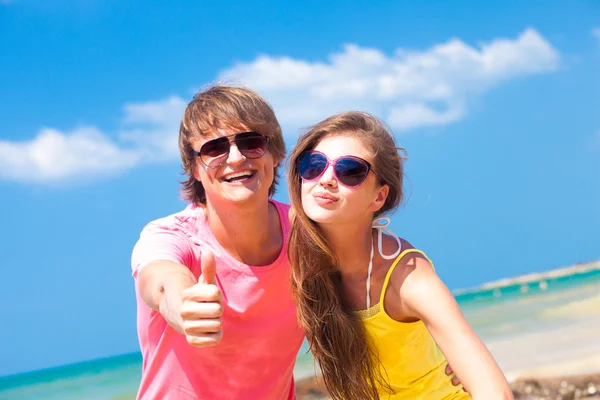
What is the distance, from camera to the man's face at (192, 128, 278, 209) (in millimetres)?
3791

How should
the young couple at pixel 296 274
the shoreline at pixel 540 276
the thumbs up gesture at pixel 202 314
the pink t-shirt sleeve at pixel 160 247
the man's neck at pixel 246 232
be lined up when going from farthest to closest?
the shoreline at pixel 540 276
the man's neck at pixel 246 232
the pink t-shirt sleeve at pixel 160 247
the young couple at pixel 296 274
the thumbs up gesture at pixel 202 314

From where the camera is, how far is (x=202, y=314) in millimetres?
2459

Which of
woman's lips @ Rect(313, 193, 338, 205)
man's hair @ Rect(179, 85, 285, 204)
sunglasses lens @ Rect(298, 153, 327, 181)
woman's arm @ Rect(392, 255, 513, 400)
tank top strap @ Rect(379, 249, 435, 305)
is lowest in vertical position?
woman's arm @ Rect(392, 255, 513, 400)

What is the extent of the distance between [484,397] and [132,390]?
14.8m

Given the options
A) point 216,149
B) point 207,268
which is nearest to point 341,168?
point 216,149

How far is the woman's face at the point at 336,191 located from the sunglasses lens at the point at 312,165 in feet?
0.08

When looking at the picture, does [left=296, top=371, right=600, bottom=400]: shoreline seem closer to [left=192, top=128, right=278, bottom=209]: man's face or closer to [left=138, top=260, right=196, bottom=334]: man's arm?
[left=192, top=128, right=278, bottom=209]: man's face

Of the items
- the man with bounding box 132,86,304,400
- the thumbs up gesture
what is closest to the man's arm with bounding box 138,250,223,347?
the thumbs up gesture

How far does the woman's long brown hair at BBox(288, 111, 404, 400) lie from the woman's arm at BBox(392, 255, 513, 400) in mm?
352

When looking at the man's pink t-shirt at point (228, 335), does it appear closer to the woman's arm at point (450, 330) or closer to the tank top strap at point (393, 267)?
the tank top strap at point (393, 267)

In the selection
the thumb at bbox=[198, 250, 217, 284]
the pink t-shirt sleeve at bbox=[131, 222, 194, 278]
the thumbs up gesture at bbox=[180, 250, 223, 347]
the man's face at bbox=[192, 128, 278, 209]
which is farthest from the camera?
the man's face at bbox=[192, 128, 278, 209]

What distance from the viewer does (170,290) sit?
10.2ft

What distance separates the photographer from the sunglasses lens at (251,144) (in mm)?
3838

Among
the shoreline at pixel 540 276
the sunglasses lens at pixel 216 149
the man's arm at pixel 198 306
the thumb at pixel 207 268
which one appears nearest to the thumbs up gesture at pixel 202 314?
the man's arm at pixel 198 306
